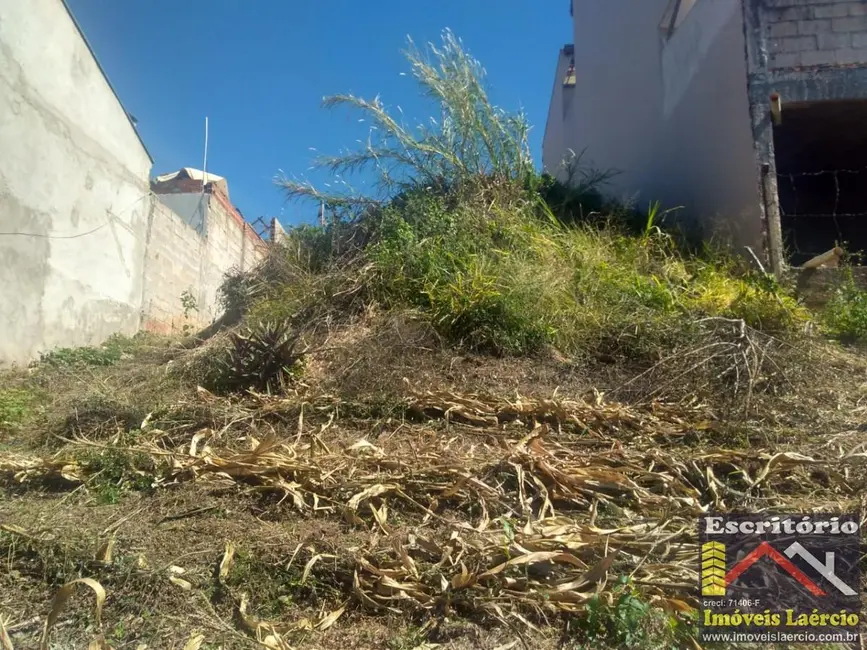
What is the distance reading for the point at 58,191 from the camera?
288 inches

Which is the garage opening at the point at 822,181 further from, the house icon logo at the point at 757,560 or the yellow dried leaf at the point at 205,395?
the yellow dried leaf at the point at 205,395

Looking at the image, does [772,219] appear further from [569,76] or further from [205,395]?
[569,76]

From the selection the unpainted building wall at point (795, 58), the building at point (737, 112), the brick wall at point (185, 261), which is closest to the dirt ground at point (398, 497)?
the unpainted building wall at point (795, 58)

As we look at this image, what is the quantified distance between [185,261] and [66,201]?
3.96 m

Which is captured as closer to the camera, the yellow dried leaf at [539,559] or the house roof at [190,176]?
the yellow dried leaf at [539,559]

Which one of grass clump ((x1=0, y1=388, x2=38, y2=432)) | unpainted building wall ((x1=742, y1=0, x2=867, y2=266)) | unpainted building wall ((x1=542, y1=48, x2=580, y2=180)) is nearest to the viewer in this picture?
grass clump ((x1=0, y1=388, x2=38, y2=432))

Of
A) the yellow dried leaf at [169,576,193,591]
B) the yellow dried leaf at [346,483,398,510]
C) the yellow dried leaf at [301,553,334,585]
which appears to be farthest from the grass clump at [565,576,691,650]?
the yellow dried leaf at [169,576,193,591]

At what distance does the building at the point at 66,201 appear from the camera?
6.57 meters

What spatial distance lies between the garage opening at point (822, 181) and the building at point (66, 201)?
7107 millimetres

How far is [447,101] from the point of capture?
24.0ft

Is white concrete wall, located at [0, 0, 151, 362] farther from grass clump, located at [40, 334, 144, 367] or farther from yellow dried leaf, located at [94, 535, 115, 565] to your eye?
yellow dried leaf, located at [94, 535, 115, 565]

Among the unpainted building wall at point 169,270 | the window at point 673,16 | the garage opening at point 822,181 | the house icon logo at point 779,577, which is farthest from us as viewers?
the unpainted building wall at point 169,270

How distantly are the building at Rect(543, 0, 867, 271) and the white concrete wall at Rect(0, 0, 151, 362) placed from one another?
747 cm

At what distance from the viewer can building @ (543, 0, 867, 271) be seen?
257 inches
